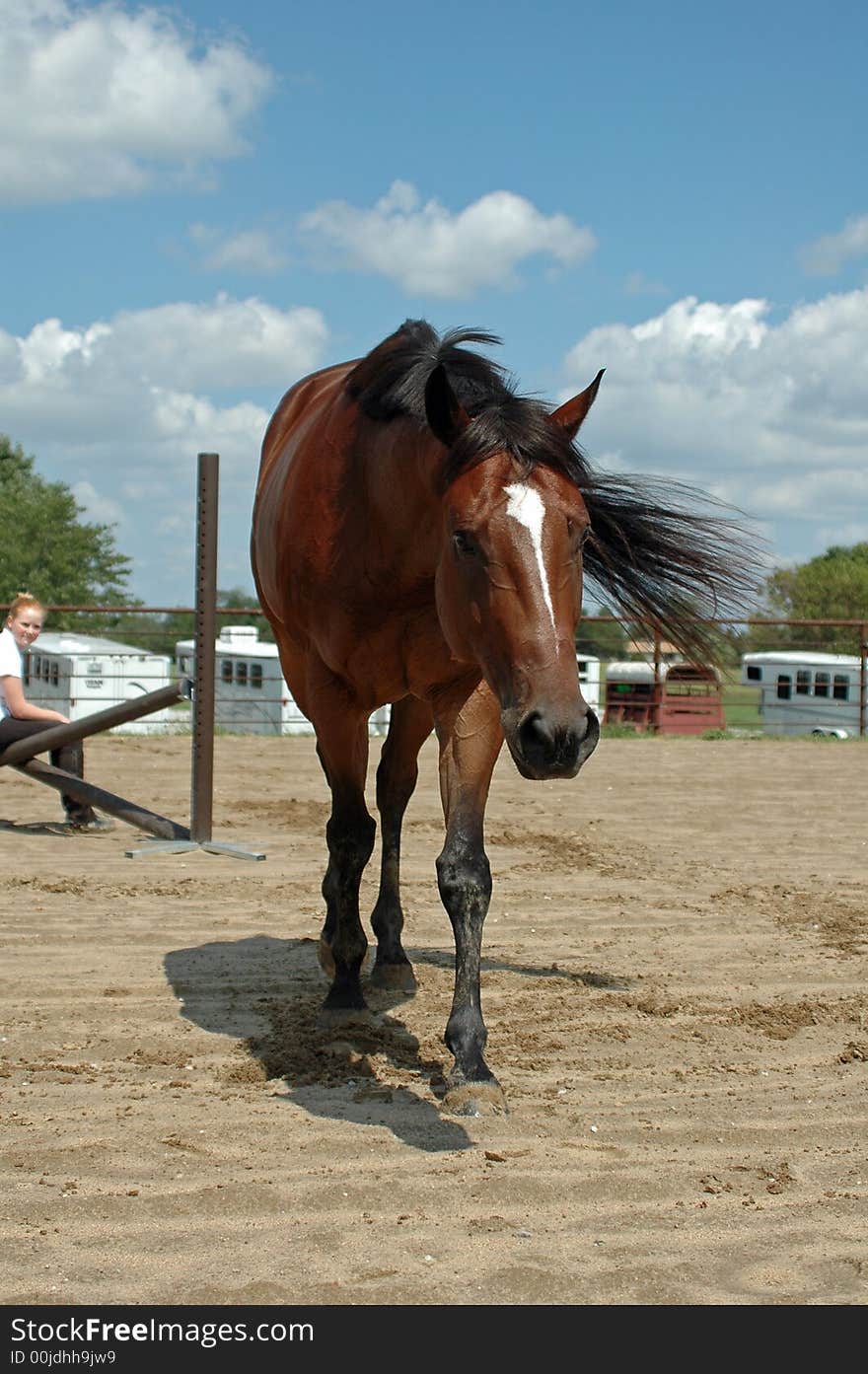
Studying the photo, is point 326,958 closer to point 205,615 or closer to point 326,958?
point 326,958

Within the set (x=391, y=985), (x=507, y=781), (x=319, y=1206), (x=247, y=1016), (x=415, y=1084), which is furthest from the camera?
(x=507, y=781)

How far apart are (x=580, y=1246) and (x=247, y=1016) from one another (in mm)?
2197

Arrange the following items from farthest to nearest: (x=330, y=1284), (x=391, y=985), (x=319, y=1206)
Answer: (x=391, y=985) < (x=319, y=1206) < (x=330, y=1284)

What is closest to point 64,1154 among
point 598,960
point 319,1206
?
point 319,1206

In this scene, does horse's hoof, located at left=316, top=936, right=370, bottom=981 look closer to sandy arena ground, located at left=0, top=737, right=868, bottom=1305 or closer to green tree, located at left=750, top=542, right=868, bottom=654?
sandy arena ground, located at left=0, top=737, right=868, bottom=1305

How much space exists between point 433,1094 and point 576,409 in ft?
6.79

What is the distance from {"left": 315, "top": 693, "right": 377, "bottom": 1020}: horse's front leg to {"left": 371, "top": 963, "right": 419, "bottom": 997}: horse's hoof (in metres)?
0.39

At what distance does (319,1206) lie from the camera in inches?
123

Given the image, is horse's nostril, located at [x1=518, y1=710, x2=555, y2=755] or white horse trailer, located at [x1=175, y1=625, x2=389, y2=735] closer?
horse's nostril, located at [x1=518, y1=710, x2=555, y2=755]

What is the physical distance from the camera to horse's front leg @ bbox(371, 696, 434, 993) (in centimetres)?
537

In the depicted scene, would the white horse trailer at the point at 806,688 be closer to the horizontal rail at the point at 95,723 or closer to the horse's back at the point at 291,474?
the horizontal rail at the point at 95,723

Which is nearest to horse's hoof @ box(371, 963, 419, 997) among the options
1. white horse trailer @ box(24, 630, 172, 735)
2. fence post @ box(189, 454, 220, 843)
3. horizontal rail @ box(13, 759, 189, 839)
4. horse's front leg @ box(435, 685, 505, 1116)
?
horse's front leg @ box(435, 685, 505, 1116)

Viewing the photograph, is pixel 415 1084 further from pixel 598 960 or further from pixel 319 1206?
pixel 598 960

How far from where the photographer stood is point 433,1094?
4.03 meters
